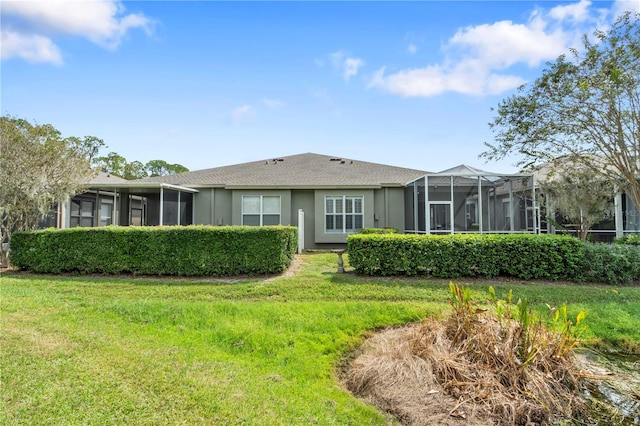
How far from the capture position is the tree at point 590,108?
902cm

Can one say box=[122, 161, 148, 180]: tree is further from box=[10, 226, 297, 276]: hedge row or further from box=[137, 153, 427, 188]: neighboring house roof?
box=[10, 226, 297, 276]: hedge row

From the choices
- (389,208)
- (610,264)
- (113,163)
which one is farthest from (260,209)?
(113,163)

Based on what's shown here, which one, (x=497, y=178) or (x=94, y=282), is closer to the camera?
(x=94, y=282)

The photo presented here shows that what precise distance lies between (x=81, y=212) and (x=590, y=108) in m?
19.8

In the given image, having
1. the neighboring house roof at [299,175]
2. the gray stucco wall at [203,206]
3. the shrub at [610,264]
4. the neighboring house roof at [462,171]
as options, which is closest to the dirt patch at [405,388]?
the shrub at [610,264]

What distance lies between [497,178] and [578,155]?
3441mm

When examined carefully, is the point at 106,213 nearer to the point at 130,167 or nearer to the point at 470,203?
the point at 470,203

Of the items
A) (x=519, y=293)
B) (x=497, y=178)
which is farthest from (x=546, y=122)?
(x=519, y=293)

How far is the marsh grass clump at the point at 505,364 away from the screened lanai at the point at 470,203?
32.1ft

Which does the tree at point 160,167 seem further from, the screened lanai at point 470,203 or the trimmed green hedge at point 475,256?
the trimmed green hedge at point 475,256

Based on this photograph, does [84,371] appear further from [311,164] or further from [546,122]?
[311,164]

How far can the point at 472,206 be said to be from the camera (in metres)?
15.2

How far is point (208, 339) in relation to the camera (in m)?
4.75

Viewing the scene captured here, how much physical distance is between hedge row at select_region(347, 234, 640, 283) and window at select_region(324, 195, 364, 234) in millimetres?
6608
